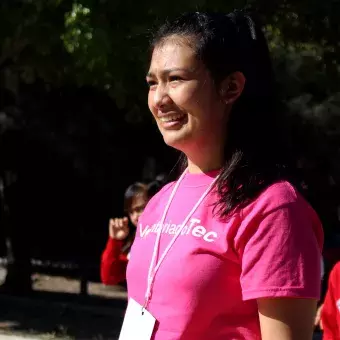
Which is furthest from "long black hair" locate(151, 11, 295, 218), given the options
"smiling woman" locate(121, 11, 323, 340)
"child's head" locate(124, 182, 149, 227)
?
"child's head" locate(124, 182, 149, 227)

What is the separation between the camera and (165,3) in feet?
18.9

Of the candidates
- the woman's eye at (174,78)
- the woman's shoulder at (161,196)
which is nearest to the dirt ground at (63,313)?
the woman's shoulder at (161,196)

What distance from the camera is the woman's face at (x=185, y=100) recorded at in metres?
1.76

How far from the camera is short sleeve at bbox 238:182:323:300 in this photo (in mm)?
1590

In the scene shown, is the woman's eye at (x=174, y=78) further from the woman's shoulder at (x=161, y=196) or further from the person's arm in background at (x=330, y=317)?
the person's arm in background at (x=330, y=317)

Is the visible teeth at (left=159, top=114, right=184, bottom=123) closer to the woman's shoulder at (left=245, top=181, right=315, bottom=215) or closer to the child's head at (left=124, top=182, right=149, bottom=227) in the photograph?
the woman's shoulder at (left=245, top=181, right=315, bottom=215)

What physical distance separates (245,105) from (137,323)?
1.79ft

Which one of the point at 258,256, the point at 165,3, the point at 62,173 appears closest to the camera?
the point at 258,256

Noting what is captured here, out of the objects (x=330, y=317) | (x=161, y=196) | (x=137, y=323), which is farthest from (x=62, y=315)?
(x=137, y=323)

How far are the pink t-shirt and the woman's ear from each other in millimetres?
217

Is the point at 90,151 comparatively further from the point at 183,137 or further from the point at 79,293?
the point at 183,137

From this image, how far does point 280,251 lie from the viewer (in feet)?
5.23

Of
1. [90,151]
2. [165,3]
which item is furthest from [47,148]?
[165,3]

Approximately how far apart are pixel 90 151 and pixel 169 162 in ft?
4.20
